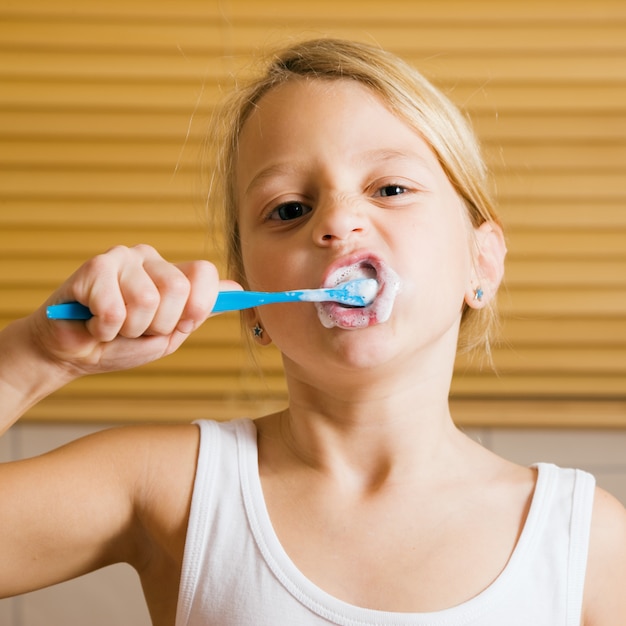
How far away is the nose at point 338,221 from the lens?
0.92 metres

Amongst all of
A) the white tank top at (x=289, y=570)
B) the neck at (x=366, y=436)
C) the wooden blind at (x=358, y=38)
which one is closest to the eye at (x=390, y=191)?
the neck at (x=366, y=436)

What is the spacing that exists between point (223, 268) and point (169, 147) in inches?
8.8

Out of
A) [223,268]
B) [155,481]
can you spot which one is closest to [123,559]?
[155,481]

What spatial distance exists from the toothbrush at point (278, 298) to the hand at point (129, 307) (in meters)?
0.01

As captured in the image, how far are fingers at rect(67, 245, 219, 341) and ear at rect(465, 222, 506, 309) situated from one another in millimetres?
406

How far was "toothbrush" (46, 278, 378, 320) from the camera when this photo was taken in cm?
80

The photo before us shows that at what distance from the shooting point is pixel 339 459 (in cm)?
105

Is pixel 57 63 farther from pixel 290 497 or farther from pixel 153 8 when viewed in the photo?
pixel 290 497

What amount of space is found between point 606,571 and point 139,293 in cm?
61

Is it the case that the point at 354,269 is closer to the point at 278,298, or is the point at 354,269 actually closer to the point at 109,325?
the point at 278,298

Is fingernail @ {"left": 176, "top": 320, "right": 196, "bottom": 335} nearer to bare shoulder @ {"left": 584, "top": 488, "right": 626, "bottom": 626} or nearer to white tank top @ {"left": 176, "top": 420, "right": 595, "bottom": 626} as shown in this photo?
white tank top @ {"left": 176, "top": 420, "right": 595, "bottom": 626}

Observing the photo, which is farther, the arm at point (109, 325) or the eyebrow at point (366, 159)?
the eyebrow at point (366, 159)

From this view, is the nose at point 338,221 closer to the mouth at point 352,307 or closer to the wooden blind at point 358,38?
the mouth at point 352,307

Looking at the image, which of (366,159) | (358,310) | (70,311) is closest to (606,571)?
(358,310)
